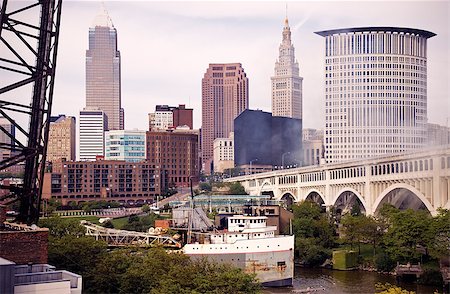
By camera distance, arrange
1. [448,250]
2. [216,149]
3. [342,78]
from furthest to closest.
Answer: [216,149], [342,78], [448,250]

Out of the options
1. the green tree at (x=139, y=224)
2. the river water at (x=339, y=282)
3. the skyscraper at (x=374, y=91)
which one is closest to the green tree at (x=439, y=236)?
the river water at (x=339, y=282)

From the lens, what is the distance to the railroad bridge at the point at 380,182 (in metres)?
15.2

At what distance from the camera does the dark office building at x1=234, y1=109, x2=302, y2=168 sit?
147 feet

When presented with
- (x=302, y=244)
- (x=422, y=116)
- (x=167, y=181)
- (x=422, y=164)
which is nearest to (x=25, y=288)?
(x=302, y=244)

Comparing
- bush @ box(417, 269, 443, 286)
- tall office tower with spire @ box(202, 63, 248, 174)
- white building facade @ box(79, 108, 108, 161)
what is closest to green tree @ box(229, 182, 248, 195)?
Answer: bush @ box(417, 269, 443, 286)

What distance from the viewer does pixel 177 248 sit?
12.5m

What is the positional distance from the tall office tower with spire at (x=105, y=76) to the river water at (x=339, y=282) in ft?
157

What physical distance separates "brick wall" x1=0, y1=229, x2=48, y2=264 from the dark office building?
38459 mm

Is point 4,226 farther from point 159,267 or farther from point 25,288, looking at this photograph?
point 159,267

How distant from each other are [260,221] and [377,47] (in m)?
17.1

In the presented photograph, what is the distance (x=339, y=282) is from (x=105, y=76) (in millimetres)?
51613

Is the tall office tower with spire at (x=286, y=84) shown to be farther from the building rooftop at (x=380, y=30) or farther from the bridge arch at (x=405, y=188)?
the bridge arch at (x=405, y=188)

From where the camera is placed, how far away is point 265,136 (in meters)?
45.3

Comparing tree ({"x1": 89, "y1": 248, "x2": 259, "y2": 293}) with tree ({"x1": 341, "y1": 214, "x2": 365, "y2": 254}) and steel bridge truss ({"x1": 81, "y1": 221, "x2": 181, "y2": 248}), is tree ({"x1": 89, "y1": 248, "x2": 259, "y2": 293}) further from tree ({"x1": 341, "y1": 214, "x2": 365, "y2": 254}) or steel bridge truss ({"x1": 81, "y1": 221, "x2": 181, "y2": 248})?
tree ({"x1": 341, "y1": 214, "x2": 365, "y2": 254})
